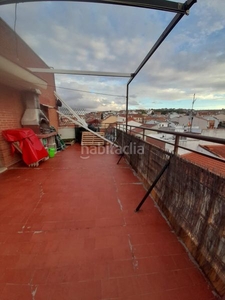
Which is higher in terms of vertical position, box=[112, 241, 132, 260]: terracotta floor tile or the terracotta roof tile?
the terracotta roof tile

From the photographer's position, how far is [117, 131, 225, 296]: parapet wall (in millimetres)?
1094

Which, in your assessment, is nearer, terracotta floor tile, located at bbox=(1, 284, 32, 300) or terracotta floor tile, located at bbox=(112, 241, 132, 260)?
terracotta floor tile, located at bbox=(1, 284, 32, 300)

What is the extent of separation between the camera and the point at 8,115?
13.0 ft

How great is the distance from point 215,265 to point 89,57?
5361 millimetres

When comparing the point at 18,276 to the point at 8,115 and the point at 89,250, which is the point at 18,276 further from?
the point at 8,115

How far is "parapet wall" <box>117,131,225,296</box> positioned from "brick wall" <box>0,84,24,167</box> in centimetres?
412

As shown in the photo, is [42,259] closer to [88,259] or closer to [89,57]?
[88,259]

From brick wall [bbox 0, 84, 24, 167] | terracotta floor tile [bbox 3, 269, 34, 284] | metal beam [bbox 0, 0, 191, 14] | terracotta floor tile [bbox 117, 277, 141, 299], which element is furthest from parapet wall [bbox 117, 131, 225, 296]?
brick wall [bbox 0, 84, 24, 167]

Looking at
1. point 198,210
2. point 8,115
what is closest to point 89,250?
point 198,210

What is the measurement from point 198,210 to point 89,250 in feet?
3.86

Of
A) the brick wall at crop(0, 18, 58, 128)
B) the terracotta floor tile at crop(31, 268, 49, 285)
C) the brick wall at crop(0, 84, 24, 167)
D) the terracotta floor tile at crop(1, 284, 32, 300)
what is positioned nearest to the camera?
the terracotta floor tile at crop(1, 284, 32, 300)

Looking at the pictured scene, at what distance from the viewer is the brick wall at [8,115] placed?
147 inches

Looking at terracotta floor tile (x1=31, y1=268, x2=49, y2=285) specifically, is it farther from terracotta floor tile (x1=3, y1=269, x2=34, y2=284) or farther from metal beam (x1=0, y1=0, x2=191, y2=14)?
metal beam (x1=0, y1=0, x2=191, y2=14)

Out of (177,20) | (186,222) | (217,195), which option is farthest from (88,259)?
(177,20)
